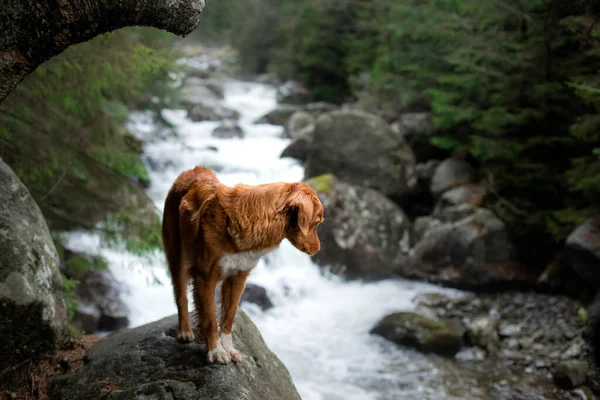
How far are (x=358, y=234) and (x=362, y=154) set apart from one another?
8.80 ft

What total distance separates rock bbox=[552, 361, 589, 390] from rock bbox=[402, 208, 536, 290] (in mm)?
2928

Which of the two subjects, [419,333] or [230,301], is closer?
[230,301]

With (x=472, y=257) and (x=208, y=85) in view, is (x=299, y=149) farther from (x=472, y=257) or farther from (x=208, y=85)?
(x=208, y=85)

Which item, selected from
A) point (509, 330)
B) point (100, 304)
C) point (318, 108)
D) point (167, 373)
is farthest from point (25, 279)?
point (318, 108)

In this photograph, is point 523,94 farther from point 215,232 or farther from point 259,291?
point 215,232

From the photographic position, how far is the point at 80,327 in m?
6.83

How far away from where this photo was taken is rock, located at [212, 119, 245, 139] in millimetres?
17875

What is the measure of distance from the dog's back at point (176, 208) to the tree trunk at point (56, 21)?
1098 millimetres

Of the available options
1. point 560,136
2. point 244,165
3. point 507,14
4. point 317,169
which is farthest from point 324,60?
point 560,136

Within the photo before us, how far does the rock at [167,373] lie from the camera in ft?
10.8

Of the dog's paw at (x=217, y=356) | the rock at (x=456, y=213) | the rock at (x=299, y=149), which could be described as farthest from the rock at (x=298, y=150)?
the dog's paw at (x=217, y=356)

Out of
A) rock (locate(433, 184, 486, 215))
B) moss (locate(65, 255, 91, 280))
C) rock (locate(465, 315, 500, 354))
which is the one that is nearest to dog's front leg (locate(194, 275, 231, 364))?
moss (locate(65, 255, 91, 280))

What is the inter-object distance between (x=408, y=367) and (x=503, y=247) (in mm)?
3862

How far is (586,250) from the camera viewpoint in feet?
24.5
